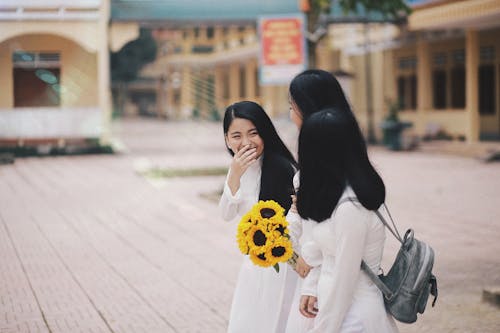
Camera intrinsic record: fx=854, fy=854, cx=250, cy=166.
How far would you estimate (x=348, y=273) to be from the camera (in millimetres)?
2850

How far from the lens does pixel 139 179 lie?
16500mm

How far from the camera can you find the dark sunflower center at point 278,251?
314cm

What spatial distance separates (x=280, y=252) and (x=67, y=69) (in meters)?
22.2

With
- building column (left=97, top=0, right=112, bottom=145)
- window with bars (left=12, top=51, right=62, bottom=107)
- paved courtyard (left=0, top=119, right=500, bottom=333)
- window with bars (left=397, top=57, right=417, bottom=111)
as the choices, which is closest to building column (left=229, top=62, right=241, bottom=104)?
window with bars (left=397, top=57, right=417, bottom=111)

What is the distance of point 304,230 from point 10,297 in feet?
13.9

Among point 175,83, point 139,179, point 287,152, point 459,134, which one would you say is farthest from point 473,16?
point 175,83

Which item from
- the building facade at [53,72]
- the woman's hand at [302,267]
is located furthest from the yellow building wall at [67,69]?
the woman's hand at [302,267]

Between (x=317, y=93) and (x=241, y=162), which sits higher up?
(x=317, y=93)

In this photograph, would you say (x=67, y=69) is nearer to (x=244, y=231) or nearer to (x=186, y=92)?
(x=244, y=231)

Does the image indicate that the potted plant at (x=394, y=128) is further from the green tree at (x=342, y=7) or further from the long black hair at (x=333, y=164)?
the long black hair at (x=333, y=164)

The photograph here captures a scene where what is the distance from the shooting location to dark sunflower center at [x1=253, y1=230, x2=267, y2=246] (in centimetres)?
314

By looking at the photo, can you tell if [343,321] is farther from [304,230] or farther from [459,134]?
[459,134]

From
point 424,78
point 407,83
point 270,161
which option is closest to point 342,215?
point 270,161

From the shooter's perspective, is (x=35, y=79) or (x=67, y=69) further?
(x=67, y=69)
